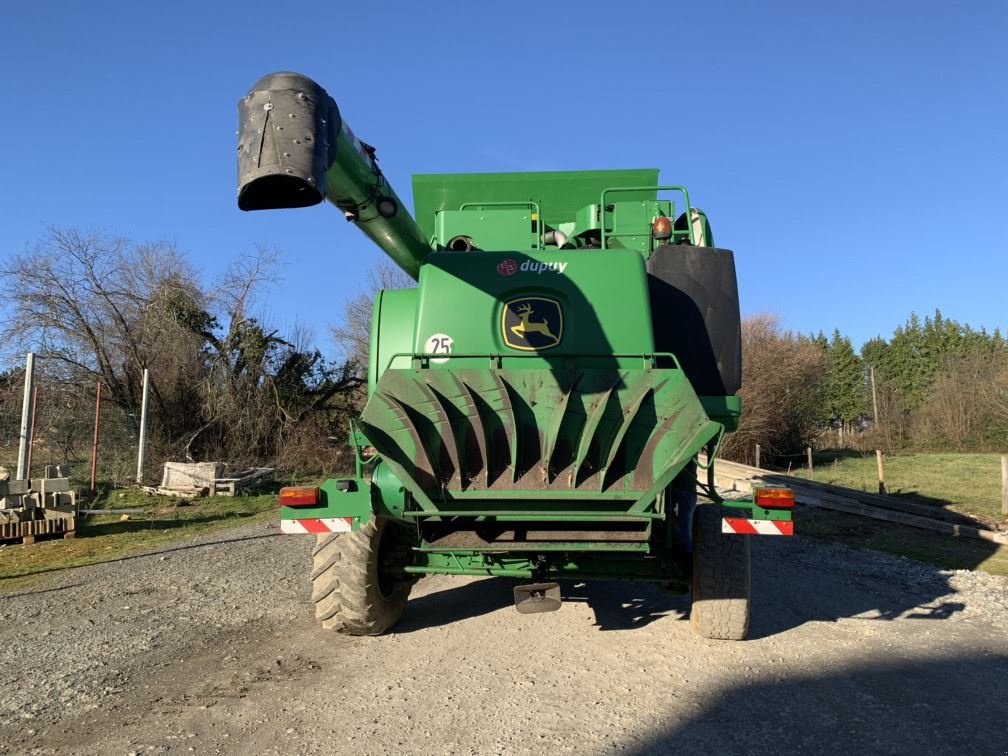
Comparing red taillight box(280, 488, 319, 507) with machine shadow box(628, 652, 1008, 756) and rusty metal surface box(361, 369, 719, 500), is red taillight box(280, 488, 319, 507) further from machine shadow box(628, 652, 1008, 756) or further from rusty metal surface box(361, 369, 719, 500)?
machine shadow box(628, 652, 1008, 756)

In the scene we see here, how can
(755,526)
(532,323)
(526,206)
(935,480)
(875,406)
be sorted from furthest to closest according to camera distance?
(875,406) < (935,480) < (526,206) < (532,323) < (755,526)

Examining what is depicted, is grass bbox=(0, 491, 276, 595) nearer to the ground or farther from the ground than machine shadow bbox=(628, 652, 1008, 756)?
farther from the ground

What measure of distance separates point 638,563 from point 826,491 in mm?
10755

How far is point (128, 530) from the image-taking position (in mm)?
10805

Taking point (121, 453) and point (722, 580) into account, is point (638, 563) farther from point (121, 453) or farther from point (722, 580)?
point (121, 453)

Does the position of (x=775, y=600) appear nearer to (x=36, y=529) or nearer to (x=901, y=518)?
(x=901, y=518)

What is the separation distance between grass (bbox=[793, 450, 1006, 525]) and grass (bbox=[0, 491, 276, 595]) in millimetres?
13015

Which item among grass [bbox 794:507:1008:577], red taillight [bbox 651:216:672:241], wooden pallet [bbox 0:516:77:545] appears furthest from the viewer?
wooden pallet [bbox 0:516:77:545]

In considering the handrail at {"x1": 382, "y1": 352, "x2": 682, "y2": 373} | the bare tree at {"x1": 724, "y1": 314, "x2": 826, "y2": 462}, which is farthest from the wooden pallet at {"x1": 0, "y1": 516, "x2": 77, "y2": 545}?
the bare tree at {"x1": 724, "y1": 314, "x2": 826, "y2": 462}

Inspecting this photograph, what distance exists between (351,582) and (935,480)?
67.7 ft

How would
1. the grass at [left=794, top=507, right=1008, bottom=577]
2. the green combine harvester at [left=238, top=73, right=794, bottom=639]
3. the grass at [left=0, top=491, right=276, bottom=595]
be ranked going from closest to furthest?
the green combine harvester at [left=238, top=73, right=794, bottom=639] < the grass at [left=0, top=491, right=276, bottom=595] < the grass at [left=794, top=507, right=1008, bottom=577]

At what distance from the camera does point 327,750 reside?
11.7ft

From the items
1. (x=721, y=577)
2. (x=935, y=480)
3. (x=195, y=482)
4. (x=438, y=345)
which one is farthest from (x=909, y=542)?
(x=195, y=482)

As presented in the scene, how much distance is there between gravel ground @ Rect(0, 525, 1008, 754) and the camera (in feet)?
12.1
